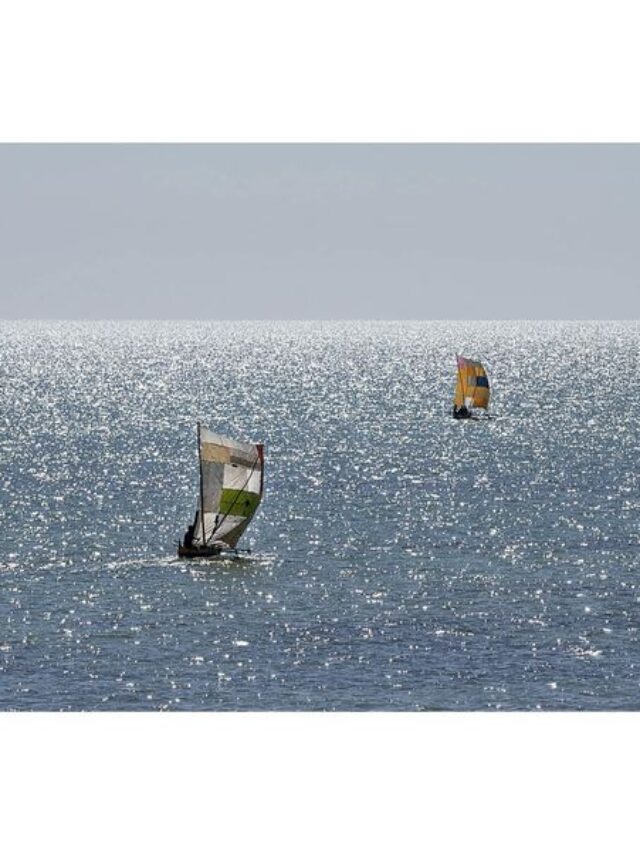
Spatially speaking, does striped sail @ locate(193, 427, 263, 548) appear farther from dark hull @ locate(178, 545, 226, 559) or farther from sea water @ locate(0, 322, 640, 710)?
sea water @ locate(0, 322, 640, 710)

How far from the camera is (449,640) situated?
72562 millimetres

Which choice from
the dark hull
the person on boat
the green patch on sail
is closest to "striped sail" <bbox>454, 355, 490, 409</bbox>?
the green patch on sail

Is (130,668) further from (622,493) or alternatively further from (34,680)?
(622,493)

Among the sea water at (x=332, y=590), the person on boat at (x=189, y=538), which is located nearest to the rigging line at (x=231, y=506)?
the person on boat at (x=189, y=538)

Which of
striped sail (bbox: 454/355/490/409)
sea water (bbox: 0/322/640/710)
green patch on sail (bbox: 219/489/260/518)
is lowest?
sea water (bbox: 0/322/640/710)

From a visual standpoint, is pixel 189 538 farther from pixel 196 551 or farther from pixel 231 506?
pixel 231 506

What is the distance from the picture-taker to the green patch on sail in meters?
96.4

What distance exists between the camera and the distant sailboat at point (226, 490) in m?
96.4

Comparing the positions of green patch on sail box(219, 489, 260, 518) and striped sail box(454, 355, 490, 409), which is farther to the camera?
striped sail box(454, 355, 490, 409)

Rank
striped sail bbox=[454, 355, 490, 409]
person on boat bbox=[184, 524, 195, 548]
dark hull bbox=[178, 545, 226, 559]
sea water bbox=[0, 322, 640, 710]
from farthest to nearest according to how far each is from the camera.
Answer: striped sail bbox=[454, 355, 490, 409]
person on boat bbox=[184, 524, 195, 548]
dark hull bbox=[178, 545, 226, 559]
sea water bbox=[0, 322, 640, 710]

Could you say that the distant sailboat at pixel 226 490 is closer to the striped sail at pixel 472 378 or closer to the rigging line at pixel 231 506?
the rigging line at pixel 231 506

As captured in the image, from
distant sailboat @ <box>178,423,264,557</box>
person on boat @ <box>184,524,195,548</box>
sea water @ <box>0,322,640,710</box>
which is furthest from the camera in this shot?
distant sailboat @ <box>178,423,264,557</box>

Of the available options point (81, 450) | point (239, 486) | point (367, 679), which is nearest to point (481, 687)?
point (367, 679)

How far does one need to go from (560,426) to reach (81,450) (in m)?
62.7
